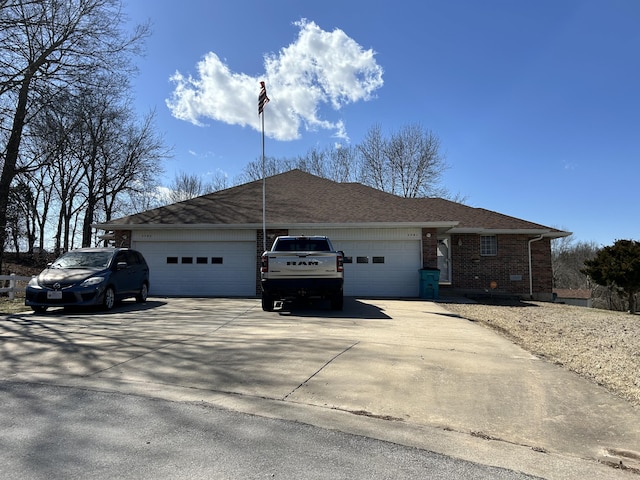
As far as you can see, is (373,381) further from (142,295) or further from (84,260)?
(142,295)

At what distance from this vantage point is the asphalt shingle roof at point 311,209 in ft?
58.6

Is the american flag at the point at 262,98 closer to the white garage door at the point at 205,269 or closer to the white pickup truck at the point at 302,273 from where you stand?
the white garage door at the point at 205,269

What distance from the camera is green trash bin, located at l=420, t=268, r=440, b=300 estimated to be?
16.7m

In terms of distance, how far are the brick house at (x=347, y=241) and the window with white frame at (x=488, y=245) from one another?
0.04 meters

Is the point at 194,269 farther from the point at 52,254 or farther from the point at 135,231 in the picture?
the point at 52,254

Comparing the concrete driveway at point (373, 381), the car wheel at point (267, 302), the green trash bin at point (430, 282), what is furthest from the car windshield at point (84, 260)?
the green trash bin at point (430, 282)

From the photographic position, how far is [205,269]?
18078mm

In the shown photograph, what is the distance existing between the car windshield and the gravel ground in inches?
377

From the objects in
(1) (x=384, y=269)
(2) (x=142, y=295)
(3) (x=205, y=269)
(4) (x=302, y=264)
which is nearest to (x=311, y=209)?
(1) (x=384, y=269)

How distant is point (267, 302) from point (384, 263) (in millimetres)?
7360

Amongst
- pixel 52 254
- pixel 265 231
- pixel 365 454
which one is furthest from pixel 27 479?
pixel 52 254

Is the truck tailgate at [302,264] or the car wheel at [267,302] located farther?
the car wheel at [267,302]

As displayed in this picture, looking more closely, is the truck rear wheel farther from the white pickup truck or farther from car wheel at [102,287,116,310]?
car wheel at [102,287,116,310]

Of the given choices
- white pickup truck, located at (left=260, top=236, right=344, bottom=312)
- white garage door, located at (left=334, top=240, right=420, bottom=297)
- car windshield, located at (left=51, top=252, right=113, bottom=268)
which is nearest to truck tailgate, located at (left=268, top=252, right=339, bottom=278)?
white pickup truck, located at (left=260, top=236, right=344, bottom=312)
